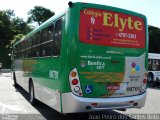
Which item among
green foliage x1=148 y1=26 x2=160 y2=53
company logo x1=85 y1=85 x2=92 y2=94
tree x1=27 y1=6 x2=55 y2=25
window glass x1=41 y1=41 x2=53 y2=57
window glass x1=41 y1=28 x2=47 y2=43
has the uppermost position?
tree x1=27 y1=6 x2=55 y2=25

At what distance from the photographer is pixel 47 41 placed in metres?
8.80

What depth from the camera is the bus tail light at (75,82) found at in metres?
7.00

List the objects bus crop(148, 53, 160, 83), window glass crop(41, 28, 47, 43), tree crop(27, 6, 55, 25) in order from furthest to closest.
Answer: tree crop(27, 6, 55, 25), bus crop(148, 53, 160, 83), window glass crop(41, 28, 47, 43)

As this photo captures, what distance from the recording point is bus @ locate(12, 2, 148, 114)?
7.07 metres

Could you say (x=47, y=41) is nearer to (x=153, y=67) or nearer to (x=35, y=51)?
(x=35, y=51)

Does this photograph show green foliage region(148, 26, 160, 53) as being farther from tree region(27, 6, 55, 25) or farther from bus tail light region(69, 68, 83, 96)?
bus tail light region(69, 68, 83, 96)

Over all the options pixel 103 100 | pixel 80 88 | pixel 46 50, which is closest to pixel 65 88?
pixel 80 88

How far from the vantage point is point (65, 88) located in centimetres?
698

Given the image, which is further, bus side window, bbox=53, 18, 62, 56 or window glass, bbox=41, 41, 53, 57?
window glass, bbox=41, 41, 53, 57

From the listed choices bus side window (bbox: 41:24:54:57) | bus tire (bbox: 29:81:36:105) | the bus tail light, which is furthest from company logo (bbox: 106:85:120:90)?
bus tire (bbox: 29:81:36:105)

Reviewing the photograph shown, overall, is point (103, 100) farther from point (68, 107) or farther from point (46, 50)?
point (46, 50)

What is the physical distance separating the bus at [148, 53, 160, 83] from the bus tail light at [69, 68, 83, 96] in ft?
64.7

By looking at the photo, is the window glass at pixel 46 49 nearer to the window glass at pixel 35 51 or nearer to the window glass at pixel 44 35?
the window glass at pixel 44 35

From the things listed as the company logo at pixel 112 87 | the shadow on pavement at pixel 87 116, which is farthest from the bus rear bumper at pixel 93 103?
the shadow on pavement at pixel 87 116
